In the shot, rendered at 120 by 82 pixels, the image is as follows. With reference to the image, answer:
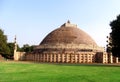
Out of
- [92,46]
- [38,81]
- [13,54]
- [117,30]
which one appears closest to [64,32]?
[92,46]

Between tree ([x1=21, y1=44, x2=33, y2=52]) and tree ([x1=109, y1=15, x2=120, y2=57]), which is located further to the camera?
tree ([x1=21, y1=44, x2=33, y2=52])

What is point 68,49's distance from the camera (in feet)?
309

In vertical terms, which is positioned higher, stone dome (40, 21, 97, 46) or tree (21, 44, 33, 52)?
stone dome (40, 21, 97, 46)

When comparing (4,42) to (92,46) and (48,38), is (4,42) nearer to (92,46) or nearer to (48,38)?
(48,38)

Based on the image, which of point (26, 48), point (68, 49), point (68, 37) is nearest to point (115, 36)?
point (68, 49)

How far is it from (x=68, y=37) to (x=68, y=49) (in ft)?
22.1

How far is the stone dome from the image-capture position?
98.1 m

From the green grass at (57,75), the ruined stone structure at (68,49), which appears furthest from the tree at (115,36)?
the ruined stone structure at (68,49)

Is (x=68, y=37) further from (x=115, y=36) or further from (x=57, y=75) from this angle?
(x=57, y=75)

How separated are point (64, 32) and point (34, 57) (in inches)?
601

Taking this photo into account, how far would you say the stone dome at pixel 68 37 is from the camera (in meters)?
98.1

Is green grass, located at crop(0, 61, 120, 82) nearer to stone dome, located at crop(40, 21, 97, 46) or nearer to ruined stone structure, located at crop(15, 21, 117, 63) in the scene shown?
ruined stone structure, located at crop(15, 21, 117, 63)

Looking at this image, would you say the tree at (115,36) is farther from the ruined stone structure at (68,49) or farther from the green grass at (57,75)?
the ruined stone structure at (68,49)

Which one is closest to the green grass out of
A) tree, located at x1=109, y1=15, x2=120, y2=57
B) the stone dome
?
tree, located at x1=109, y1=15, x2=120, y2=57
